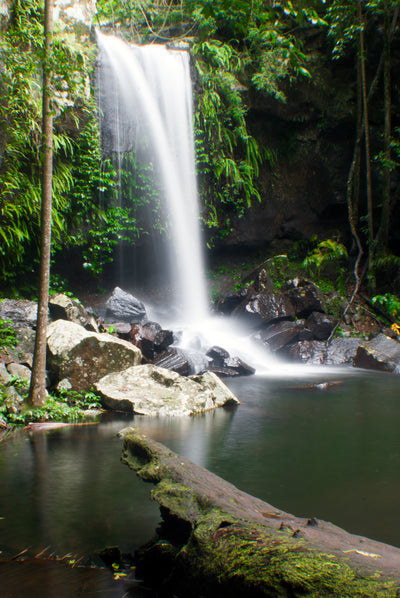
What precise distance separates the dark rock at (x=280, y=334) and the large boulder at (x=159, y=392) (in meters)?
4.64

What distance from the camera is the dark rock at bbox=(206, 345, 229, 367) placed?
9.60 meters

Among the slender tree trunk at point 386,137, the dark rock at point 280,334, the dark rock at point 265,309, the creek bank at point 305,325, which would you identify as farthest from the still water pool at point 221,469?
the slender tree trunk at point 386,137

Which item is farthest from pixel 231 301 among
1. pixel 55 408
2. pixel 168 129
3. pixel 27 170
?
pixel 55 408

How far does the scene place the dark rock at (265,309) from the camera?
11.8m

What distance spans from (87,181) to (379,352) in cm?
912

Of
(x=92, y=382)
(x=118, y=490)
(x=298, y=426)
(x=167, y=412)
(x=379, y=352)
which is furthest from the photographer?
(x=379, y=352)

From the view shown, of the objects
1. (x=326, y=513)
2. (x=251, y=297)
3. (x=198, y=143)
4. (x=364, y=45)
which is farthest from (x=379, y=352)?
(x=364, y=45)

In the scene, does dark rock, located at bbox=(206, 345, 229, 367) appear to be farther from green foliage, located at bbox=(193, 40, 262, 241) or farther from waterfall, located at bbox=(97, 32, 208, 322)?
green foliage, located at bbox=(193, 40, 262, 241)

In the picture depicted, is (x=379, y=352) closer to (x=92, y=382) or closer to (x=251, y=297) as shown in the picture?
(x=251, y=297)

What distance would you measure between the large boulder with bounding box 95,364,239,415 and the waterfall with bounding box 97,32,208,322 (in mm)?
6579

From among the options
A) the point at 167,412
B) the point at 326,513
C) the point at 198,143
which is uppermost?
the point at 198,143

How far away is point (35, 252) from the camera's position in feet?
40.2

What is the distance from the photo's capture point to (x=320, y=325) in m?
11.4

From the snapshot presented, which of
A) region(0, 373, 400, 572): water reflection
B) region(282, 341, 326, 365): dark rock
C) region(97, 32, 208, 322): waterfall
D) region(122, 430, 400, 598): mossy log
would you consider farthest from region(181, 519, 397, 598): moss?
region(97, 32, 208, 322): waterfall
